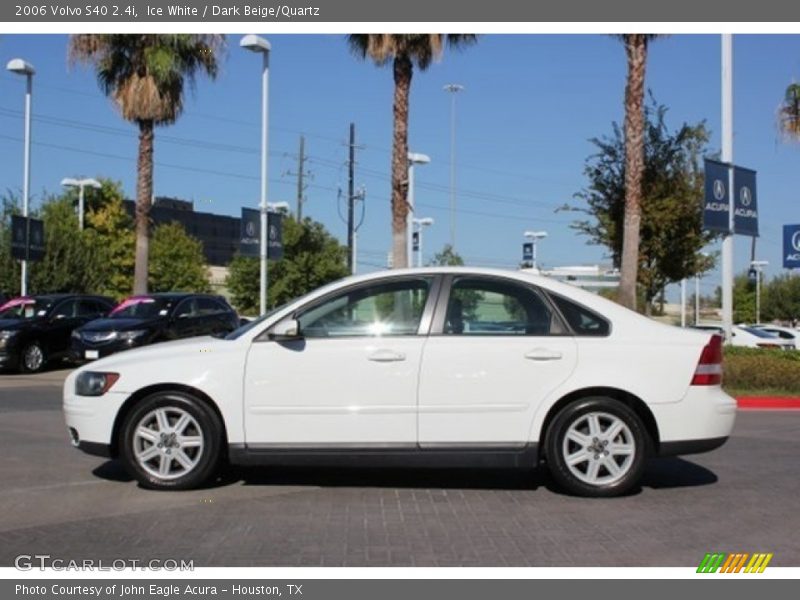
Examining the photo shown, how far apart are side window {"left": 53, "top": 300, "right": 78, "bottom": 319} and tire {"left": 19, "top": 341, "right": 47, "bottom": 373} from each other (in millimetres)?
944

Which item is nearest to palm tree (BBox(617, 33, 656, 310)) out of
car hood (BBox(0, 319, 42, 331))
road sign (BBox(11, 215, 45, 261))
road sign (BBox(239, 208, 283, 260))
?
road sign (BBox(239, 208, 283, 260))

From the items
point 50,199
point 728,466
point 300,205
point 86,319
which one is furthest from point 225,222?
point 728,466

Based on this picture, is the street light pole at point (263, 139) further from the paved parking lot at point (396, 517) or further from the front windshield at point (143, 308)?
the paved parking lot at point (396, 517)

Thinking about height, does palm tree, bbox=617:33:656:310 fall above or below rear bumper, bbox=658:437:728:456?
above

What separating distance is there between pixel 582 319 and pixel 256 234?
16057 millimetres

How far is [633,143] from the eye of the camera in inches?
720

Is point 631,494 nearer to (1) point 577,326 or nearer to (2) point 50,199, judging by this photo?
(1) point 577,326

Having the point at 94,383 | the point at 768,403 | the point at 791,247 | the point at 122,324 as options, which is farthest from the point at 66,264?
the point at 94,383

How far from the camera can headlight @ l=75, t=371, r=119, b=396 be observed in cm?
664

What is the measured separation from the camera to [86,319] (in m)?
19.9

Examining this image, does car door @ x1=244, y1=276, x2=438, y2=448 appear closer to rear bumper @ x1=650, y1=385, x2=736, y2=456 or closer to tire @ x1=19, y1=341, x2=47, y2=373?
rear bumper @ x1=650, y1=385, x2=736, y2=456

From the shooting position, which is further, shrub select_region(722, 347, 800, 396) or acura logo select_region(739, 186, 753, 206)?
acura logo select_region(739, 186, 753, 206)

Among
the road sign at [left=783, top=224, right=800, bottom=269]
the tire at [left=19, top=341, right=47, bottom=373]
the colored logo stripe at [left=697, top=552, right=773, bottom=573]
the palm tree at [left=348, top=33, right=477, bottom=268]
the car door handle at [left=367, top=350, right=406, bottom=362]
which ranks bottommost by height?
the colored logo stripe at [left=697, top=552, right=773, bottom=573]

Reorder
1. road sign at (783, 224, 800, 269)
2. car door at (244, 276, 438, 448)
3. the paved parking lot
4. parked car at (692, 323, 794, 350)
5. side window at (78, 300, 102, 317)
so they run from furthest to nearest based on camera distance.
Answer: parked car at (692, 323, 794, 350), side window at (78, 300, 102, 317), road sign at (783, 224, 800, 269), car door at (244, 276, 438, 448), the paved parking lot
